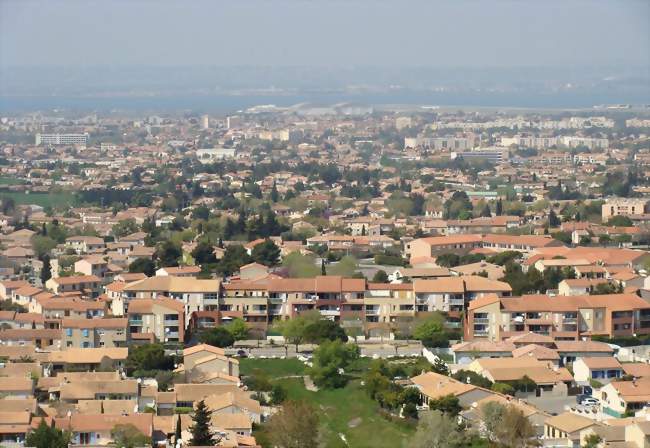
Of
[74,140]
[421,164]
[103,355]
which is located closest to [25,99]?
[74,140]

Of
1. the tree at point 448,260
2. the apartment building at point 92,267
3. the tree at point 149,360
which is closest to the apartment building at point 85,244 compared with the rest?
the apartment building at point 92,267

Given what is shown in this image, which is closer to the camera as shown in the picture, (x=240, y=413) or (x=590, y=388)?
(x=240, y=413)

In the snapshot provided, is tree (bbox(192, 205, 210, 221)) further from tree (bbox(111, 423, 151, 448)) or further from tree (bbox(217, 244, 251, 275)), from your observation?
tree (bbox(111, 423, 151, 448))

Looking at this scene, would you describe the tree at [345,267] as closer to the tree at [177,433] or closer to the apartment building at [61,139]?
the tree at [177,433]

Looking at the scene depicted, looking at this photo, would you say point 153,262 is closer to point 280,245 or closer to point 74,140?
point 280,245

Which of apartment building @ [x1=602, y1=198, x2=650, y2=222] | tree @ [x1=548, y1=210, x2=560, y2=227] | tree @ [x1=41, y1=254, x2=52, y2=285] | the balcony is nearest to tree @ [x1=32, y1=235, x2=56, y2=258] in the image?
tree @ [x1=41, y1=254, x2=52, y2=285]
